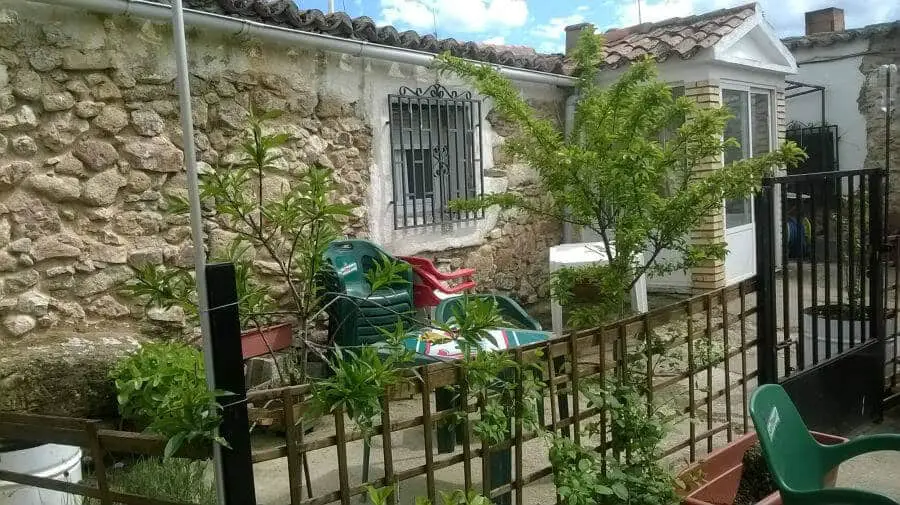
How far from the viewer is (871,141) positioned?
10742 mm

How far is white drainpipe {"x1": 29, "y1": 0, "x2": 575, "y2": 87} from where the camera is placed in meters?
4.14

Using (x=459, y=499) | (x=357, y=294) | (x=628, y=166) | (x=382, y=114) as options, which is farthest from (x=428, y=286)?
(x=459, y=499)

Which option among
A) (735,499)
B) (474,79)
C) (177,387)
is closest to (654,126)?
(474,79)

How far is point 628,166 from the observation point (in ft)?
9.55

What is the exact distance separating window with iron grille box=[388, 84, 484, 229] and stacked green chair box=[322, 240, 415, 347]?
71 cm

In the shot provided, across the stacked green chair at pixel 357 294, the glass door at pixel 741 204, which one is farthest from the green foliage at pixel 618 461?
the glass door at pixel 741 204

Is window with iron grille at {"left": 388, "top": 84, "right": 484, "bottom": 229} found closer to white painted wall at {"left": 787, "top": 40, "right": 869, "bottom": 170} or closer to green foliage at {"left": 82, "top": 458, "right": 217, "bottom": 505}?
green foliage at {"left": 82, "top": 458, "right": 217, "bottom": 505}

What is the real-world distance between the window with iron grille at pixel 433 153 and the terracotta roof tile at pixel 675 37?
1.66 m

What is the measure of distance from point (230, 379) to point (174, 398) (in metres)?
0.18

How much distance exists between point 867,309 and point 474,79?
299 cm

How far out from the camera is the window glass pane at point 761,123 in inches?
326

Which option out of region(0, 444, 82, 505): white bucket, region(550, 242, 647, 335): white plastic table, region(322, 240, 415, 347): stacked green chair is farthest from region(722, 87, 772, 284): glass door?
region(0, 444, 82, 505): white bucket

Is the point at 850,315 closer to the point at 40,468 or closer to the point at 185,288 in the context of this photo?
the point at 185,288

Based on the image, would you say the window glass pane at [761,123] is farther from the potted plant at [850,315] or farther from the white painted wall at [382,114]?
the potted plant at [850,315]
